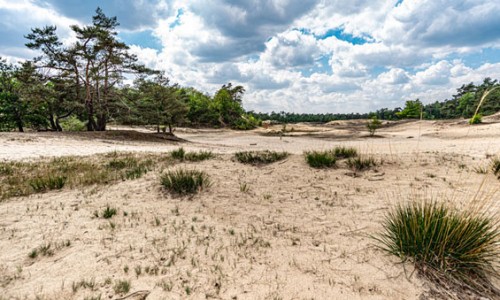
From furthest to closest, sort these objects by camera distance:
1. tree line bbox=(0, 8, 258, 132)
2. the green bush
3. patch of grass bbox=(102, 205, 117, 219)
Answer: the green bush
tree line bbox=(0, 8, 258, 132)
patch of grass bbox=(102, 205, 117, 219)

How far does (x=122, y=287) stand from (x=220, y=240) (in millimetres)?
1371

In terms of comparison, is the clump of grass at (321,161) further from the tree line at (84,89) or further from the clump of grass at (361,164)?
the tree line at (84,89)

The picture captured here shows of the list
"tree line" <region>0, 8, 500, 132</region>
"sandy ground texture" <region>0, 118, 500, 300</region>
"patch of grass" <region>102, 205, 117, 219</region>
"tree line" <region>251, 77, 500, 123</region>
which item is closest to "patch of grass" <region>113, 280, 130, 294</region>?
"sandy ground texture" <region>0, 118, 500, 300</region>

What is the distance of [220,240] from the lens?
3619mm

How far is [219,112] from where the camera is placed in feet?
140

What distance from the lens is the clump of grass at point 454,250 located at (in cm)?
265

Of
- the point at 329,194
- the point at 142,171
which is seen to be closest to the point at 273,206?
the point at 329,194

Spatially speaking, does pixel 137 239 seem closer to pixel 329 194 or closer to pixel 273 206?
pixel 273 206

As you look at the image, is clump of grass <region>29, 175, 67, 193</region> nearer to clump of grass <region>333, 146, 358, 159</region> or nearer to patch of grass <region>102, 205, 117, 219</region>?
patch of grass <region>102, 205, 117, 219</region>

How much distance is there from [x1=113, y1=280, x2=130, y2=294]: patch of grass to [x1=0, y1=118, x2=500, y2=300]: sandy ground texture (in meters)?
0.05

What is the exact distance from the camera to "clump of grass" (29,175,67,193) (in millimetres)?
5545

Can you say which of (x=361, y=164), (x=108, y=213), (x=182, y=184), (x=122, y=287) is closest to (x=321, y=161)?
(x=361, y=164)

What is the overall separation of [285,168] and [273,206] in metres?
2.59

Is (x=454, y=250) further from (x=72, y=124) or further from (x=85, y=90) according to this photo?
Result: (x=72, y=124)
